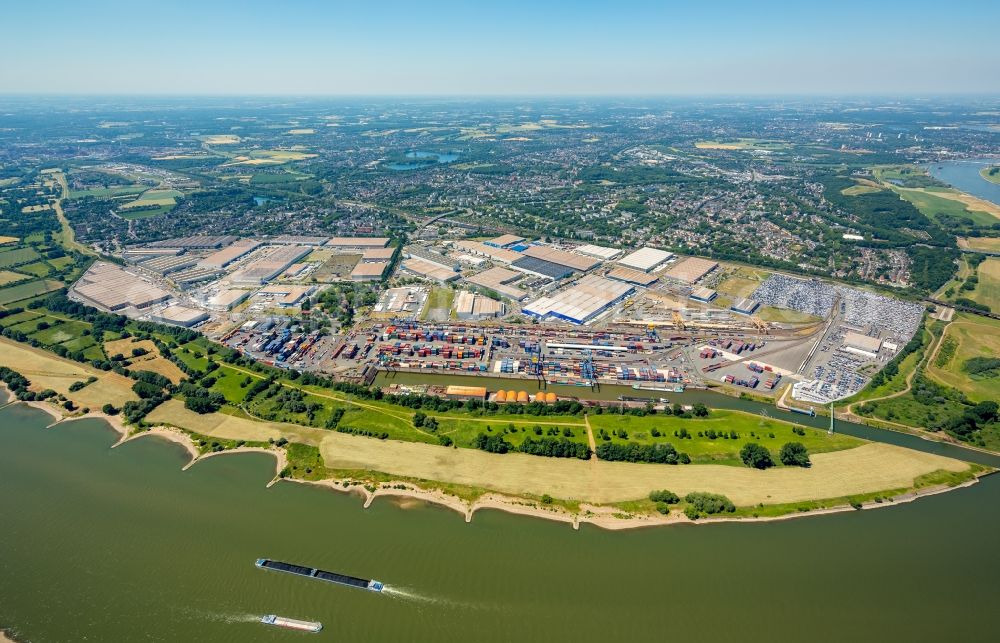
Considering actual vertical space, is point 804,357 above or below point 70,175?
below

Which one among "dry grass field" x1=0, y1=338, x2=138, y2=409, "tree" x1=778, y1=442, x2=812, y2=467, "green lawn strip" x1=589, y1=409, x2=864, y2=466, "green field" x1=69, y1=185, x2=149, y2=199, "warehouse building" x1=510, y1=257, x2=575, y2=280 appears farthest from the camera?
"green field" x1=69, y1=185, x2=149, y2=199

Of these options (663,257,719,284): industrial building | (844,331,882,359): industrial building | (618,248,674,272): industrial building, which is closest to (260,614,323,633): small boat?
(844,331,882,359): industrial building

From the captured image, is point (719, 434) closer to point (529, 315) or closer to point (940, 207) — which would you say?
point (529, 315)

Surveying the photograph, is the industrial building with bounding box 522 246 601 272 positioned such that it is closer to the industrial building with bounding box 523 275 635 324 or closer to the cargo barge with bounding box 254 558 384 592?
the industrial building with bounding box 523 275 635 324

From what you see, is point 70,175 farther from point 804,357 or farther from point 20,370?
point 804,357

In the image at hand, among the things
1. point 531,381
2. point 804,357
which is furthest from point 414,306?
point 804,357

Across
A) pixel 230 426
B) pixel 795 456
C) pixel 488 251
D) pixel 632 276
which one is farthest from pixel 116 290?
pixel 795 456

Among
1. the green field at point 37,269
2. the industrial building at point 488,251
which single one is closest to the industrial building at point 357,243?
the industrial building at point 488,251
